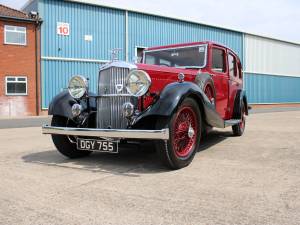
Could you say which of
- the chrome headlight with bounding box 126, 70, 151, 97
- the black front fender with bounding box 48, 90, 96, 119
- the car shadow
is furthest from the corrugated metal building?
the chrome headlight with bounding box 126, 70, 151, 97

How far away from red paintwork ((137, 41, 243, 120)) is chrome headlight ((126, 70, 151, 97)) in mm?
399

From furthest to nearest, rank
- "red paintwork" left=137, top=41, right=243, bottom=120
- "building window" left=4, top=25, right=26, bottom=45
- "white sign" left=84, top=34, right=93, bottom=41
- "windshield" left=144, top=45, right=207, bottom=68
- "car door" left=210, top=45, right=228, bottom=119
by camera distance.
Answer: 1. "white sign" left=84, top=34, right=93, bottom=41
2. "building window" left=4, top=25, right=26, bottom=45
3. "car door" left=210, top=45, right=228, bottom=119
4. "windshield" left=144, top=45, right=207, bottom=68
5. "red paintwork" left=137, top=41, right=243, bottom=120

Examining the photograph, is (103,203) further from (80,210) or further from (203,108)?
(203,108)

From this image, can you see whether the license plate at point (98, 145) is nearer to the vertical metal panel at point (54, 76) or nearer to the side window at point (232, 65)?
the side window at point (232, 65)

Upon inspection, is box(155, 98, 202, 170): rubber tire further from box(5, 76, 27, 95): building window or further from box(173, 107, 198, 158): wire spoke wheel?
box(5, 76, 27, 95): building window

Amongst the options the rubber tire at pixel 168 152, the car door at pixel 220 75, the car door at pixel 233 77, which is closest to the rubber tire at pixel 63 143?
the rubber tire at pixel 168 152

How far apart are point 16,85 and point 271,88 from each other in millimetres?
23780

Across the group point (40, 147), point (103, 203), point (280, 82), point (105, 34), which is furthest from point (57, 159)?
point (280, 82)

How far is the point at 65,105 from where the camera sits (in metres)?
5.77

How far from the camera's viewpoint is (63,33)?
2166cm

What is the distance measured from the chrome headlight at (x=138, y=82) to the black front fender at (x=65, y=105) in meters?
1.13

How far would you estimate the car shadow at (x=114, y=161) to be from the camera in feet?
16.6

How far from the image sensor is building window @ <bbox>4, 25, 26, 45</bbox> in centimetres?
2042

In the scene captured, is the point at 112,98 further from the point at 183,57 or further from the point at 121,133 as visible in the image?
the point at 183,57
